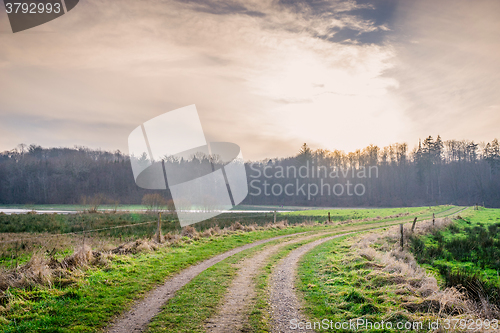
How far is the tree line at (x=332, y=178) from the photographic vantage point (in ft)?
252

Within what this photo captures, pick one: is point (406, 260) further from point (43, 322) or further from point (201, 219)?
point (201, 219)

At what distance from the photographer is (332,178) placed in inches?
3462

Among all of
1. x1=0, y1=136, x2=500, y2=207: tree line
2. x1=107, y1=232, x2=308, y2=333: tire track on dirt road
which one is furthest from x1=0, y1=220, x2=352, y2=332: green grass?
x1=0, y1=136, x2=500, y2=207: tree line

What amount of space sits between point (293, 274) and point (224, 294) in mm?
3115

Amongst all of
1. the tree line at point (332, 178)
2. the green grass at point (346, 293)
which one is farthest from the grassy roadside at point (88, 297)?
the tree line at point (332, 178)

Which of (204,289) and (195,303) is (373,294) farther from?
(195,303)

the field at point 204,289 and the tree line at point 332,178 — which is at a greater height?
the tree line at point 332,178

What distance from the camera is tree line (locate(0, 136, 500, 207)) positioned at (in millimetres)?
76875

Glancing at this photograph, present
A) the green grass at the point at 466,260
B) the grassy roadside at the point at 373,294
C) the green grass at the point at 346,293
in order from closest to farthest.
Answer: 1. the grassy roadside at the point at 373,294
2. the green grass at the point at 346,293
3. the green grass at the point at 466,260

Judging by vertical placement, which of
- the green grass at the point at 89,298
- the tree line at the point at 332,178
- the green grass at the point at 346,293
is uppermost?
the tree line at the point at 332,178

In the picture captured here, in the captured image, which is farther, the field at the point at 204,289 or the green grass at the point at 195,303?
the field at the point at 204,289

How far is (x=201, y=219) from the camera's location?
87.5 ft

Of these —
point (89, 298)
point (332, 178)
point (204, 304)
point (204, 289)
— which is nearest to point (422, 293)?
point (204, 304)

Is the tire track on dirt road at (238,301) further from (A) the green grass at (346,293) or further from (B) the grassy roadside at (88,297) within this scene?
(B) the grassy roadside at (88,297)
